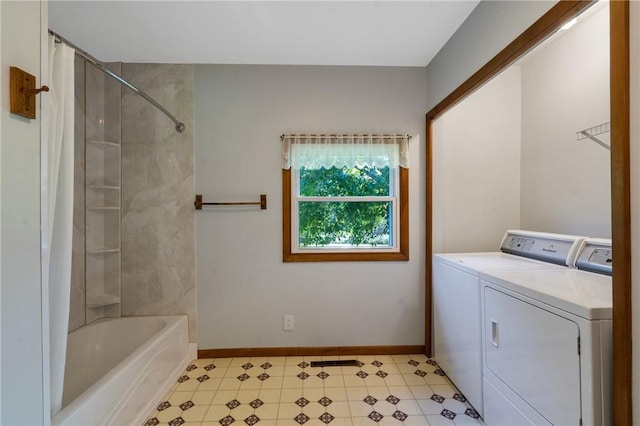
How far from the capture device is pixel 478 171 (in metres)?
2.27

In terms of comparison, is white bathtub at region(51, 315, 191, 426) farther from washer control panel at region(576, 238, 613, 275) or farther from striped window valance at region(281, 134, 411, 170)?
washer control panel at region(576, 238, 613, 275)

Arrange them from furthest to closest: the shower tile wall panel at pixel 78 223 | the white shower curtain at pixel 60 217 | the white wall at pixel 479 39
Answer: the shower tile wall panel at pixel 78 223 → the white wall at pixel 479 39 → the white shower curtain at pixel 60 217

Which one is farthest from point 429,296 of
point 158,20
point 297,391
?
point 158,20

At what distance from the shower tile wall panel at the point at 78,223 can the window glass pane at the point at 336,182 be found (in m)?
1.70

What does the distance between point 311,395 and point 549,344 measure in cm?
140

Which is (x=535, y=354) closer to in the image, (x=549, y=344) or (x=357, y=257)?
(x=549, y=344)

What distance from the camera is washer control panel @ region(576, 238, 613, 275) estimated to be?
1.34 meters

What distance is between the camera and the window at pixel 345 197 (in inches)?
89.2

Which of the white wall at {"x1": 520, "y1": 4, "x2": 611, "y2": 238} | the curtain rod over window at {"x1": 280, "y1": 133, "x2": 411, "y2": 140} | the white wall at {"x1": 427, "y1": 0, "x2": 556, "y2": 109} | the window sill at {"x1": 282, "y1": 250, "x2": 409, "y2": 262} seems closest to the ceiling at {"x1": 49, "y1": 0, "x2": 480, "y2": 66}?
the white wall at {"x1": 427, "y1": 0, "x2": 556, "y2": 109}

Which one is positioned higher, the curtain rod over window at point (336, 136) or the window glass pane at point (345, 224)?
the curtain rod over window at point (336, 136)

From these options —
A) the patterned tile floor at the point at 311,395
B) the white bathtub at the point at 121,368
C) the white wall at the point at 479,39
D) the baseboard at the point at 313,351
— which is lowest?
the patterned tile floor at the point at 311,395

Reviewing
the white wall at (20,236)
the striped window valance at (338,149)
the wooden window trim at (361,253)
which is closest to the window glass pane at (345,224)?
the wooden window trim at (361,253)

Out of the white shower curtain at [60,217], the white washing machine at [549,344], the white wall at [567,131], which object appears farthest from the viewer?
the white wall at [567,131]

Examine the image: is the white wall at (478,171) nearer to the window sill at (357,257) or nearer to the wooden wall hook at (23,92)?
the window sill at (357,257)
